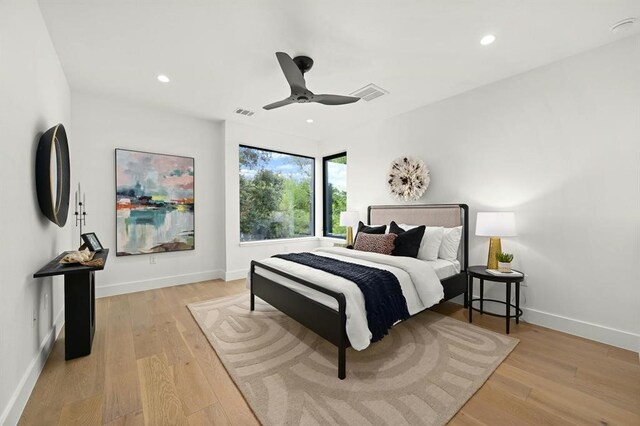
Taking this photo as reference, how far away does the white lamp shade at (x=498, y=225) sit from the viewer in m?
2.80

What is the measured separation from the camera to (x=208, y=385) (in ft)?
6.30

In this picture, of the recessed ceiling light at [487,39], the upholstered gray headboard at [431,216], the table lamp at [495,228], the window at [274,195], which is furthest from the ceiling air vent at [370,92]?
the window at [274,195]

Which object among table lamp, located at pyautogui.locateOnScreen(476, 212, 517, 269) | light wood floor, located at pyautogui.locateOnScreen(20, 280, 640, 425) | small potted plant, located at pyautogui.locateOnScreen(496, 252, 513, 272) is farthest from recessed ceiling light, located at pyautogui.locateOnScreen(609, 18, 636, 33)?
light wood floor, located at pyautogui.locateOnScreen(20, 280, 640, 425)

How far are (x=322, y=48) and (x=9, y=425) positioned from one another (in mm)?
3440

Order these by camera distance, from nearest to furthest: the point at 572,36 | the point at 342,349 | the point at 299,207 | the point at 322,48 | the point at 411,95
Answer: the point at 342,349, the point at 572,36, the point at 322,48, the point at 411,95, the point at 299,207

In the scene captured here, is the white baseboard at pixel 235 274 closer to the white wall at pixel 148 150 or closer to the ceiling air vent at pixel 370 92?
the white wall at pixel 148 150

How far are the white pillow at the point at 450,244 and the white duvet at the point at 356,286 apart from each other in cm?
55

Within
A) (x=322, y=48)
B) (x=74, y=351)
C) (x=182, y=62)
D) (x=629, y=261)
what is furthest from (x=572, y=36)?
(x=74, y=351)

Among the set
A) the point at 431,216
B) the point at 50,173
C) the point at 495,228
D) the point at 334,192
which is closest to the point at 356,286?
the point at 495,228

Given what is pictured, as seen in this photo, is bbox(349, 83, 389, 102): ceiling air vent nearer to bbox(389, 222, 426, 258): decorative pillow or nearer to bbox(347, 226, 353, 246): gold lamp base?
bbox(389, 222, 426, 258): decorative pillow

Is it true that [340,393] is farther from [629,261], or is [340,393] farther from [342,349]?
[629,261]

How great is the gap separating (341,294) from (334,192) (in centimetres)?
399

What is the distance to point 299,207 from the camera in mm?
5773

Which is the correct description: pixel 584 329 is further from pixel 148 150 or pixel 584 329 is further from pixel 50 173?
pixel 148 150
